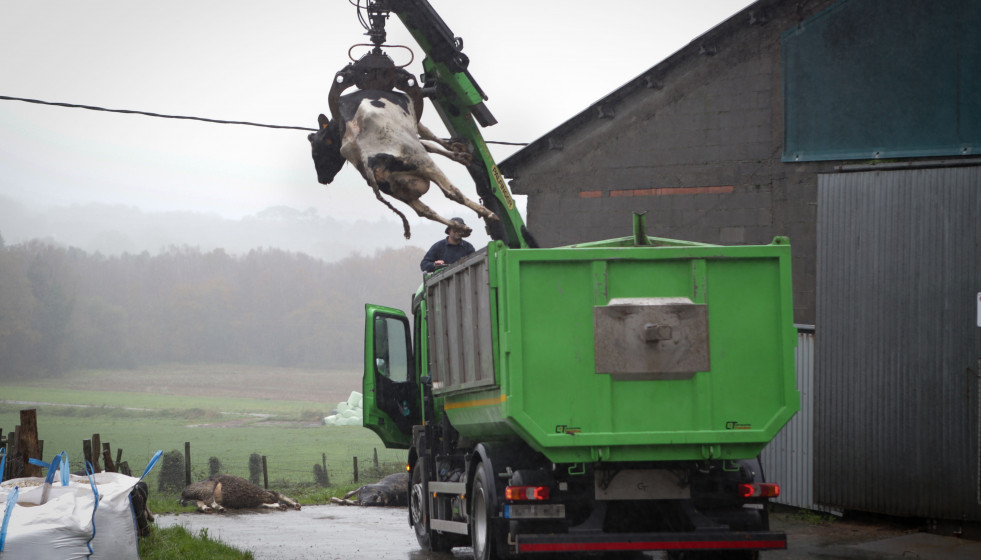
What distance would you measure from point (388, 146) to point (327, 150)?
156cm

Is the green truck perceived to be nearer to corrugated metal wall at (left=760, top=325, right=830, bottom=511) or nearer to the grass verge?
the grass verge

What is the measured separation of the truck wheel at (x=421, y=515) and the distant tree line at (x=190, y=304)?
82.1 meters

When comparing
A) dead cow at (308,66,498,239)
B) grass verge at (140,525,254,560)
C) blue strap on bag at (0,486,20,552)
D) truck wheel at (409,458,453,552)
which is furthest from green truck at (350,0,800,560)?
blue strap on bag at (0,486,20,552)

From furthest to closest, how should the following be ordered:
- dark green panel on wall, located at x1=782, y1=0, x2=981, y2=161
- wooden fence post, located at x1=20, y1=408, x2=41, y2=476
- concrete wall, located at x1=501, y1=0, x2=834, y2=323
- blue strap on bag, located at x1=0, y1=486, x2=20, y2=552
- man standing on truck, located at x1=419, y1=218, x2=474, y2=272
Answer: concrete wall, located at x1=501, y1=0, x2=834, y2=323, dark green panel on wall, located at x1=782, y1=0, x2=981, y2=161, man standing on truck, located at x1=419, y1=218, x2=474, y2=272, wooden fence post, located at x1=20, y1=408, x2=41, y2=476, blue strap on bag, located at x1=0, y1=486, x2=20, y2=552

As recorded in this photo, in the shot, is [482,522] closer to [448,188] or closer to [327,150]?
[448,188]

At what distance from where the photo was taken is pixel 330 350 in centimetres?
10650

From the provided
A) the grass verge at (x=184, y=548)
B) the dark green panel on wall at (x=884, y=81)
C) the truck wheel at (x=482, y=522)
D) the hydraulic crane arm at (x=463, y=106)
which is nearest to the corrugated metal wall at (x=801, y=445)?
the dark green panel on wall at (x=884, y=81)

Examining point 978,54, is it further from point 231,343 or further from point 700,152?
point 231,343

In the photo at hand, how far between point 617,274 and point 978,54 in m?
8.29

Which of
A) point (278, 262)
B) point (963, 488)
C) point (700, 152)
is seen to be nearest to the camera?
point (963, 488)

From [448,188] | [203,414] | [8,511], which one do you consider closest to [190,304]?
[203,414]

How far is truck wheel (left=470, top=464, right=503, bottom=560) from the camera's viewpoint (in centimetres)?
845

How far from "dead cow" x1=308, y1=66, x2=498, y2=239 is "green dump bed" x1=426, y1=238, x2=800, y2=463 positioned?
1620 millimetres

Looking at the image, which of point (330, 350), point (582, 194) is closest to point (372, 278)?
point (330, 350)
